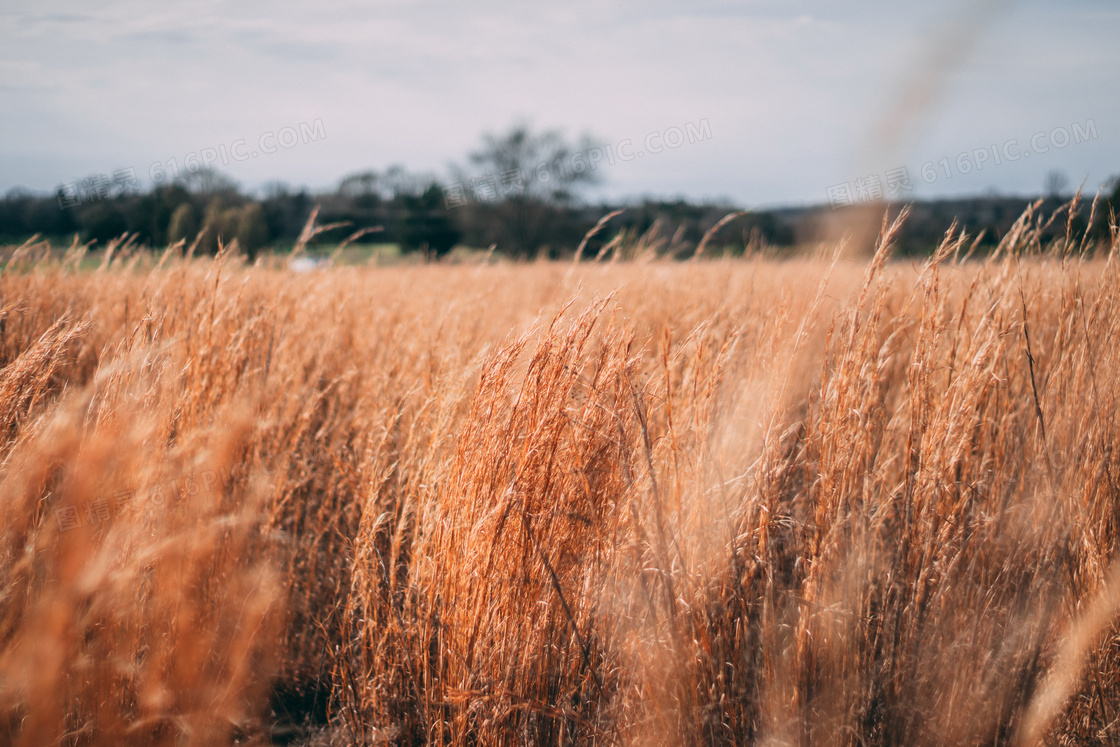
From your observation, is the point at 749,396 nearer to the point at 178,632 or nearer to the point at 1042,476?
the point at 1042,476

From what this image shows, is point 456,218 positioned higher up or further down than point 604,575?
higher up

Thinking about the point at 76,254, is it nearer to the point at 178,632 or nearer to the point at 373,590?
the point at 178,632

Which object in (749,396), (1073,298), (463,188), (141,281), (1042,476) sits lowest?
(1042,476)

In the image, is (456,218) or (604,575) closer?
(604,575)

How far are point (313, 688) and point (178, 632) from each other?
21.9 inches

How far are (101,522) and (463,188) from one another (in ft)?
79.1

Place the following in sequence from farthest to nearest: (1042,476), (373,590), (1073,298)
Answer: (1073,298) < (1042,476) < (373,590)

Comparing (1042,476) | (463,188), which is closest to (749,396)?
(1042,476)

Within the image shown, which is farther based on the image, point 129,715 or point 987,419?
point 987,419

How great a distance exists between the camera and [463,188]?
2366 centimetres

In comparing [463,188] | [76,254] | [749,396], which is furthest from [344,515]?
[463,188]

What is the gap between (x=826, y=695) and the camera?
1352 millimetres

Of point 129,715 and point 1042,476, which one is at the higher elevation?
point 1042,476

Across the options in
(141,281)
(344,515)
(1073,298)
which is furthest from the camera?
(141,281)
